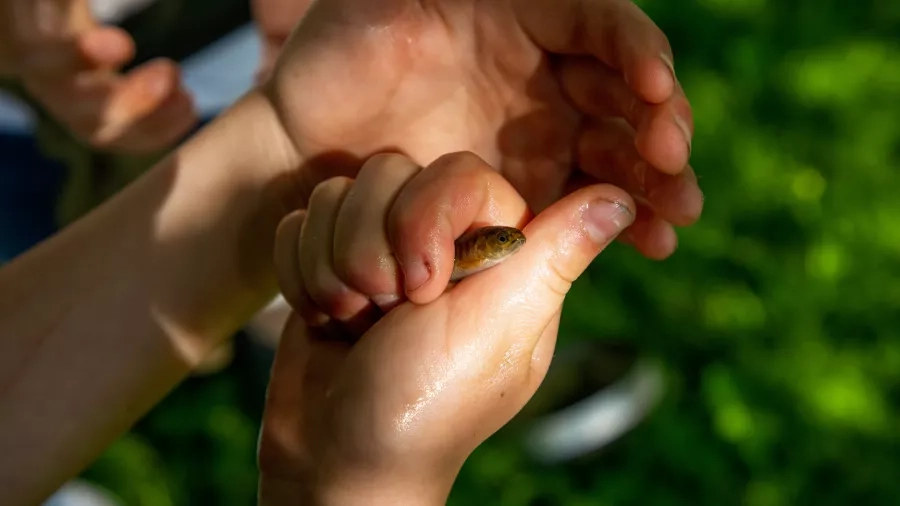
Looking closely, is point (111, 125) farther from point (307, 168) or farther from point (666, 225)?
point (666, 225)

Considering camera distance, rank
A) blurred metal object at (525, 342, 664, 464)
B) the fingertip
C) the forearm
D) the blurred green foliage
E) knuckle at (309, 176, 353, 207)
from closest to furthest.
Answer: knuckle at (309, 176, 353, 207)
the forearm
the fingertip
the blurred green foliage
blurred metal object at (525, 342, 664, 464)

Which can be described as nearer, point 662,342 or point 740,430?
→ point 740,430

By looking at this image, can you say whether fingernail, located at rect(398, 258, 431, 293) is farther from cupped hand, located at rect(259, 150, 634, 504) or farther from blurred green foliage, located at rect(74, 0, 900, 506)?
blurred green foliage, located at rect(74, 0, 900, 506)

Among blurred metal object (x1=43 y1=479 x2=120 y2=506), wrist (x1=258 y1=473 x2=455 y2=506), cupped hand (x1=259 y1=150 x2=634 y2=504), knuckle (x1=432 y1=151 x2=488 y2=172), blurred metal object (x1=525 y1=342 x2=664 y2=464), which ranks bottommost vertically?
blurred metal object (x1=525 y1=342 x2=664 y2=464)

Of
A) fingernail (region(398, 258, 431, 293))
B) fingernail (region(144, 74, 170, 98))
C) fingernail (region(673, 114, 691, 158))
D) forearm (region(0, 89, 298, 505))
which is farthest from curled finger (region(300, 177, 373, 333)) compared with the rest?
fingernail (region(144, 74, 170, 98))

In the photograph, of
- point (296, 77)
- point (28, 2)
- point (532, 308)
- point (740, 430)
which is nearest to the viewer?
point (532, 308)

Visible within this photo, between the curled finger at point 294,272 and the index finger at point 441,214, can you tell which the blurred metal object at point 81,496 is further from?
the index finger at point 441,214

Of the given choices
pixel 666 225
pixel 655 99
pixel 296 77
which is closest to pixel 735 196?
pixel 666 225
